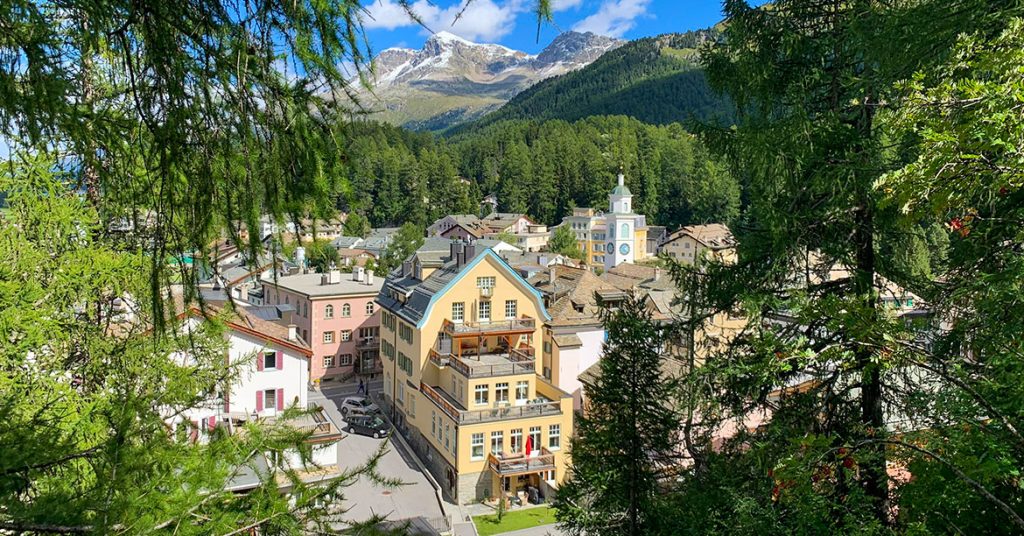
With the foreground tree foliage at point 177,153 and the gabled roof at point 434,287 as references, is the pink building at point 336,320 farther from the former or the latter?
the foreground tree foliage at point 177,153

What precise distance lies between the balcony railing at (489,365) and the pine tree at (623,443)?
11.5m

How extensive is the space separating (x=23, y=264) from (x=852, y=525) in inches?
285

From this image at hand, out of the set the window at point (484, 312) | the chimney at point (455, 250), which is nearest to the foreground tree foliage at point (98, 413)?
the window at point (484, 312)

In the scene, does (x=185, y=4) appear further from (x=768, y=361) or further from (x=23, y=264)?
(x=23, y=264)

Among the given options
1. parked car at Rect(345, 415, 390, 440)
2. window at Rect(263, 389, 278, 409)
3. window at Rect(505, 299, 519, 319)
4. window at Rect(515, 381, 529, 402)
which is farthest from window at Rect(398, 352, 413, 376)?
window at Rect(263, 389, 278, 409)

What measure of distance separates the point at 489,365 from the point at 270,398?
7.28 metres

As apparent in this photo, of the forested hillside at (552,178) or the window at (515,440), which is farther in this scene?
the forested hillside at (552,178)

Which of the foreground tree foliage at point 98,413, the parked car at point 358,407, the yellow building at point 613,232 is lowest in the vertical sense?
the parked car at point 358,407

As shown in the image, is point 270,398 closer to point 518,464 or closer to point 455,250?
point 518,464

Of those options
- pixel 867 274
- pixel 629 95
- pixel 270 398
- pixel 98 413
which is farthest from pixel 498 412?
pixel 629 95

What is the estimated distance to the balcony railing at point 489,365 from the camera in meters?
23.9

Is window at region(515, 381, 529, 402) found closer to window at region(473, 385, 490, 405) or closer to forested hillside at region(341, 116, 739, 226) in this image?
window at region(473, 385, 490, 405)

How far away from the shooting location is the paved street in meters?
20.8

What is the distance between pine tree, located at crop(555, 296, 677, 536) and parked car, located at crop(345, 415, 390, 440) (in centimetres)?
1707
